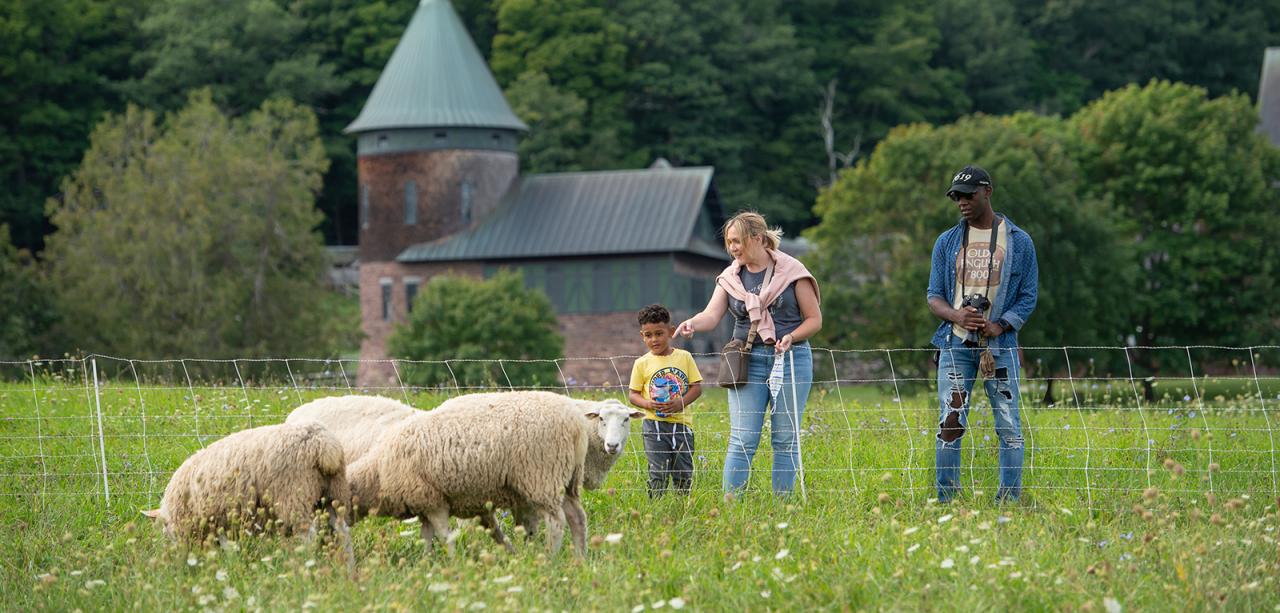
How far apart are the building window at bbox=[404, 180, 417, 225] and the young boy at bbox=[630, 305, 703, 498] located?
48251 millimetres

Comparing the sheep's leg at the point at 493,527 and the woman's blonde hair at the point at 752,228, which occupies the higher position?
the woman's blonde hair at the point at 752,228

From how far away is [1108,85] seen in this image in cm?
7894

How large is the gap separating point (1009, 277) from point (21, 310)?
42220mm

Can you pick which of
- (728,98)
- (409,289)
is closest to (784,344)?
(409,289)

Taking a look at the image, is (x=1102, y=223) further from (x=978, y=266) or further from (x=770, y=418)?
(x=770, y=418)

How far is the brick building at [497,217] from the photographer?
5600 centimetres

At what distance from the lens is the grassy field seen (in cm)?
714

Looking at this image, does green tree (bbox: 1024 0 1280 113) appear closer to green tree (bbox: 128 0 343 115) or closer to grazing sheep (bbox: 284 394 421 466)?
green tree (bbox: 128 0 343 115)

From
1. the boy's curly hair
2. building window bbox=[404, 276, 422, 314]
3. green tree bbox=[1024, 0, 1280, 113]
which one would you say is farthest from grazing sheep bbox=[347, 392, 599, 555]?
green tree bbox=[1024, 0, 1280, 113]

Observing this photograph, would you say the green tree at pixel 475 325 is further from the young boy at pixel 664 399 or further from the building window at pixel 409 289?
the young boy at pixel 664 399

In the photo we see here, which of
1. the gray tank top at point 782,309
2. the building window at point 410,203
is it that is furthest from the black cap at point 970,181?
the building window at point 410,203

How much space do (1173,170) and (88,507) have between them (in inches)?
1660

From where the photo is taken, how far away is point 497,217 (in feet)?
189

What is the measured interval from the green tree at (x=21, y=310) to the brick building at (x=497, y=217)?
1026cm
